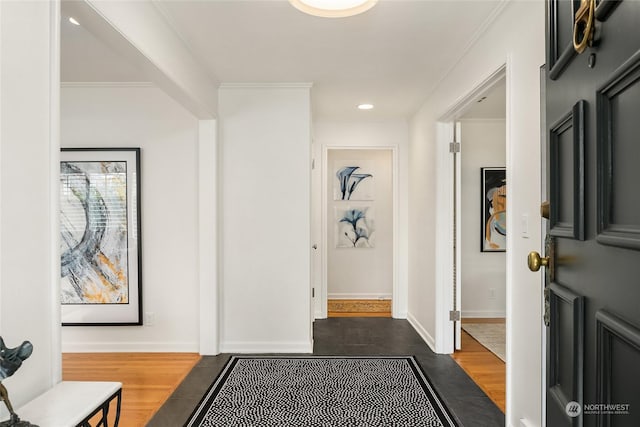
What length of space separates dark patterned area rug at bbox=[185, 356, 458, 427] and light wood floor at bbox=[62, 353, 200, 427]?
33 cm

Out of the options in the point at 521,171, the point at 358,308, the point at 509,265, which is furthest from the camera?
the point at 358,308

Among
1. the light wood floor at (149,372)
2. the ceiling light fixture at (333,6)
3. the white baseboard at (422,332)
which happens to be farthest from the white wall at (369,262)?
the ceiling light fixture at (333,6)

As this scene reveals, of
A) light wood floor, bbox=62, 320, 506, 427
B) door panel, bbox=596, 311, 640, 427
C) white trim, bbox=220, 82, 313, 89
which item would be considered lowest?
light wood floor, bbox=62, 320, 506, 427

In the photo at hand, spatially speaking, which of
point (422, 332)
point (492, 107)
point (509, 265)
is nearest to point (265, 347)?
point (422, 332)

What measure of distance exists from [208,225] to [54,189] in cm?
229

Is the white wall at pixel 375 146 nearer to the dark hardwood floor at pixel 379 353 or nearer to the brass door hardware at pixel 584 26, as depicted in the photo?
the dark hardwood floor at pixel 379 353

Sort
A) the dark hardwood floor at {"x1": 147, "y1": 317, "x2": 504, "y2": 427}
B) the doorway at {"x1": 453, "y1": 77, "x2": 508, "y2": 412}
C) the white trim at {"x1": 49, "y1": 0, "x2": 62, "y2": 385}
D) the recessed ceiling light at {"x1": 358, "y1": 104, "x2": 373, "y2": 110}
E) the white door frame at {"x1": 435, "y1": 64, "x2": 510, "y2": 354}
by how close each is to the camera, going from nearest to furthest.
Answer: the white trim at {"x1": 49, "y1": 0, "x2": 62, "y2": 385} → the dark hardwood floor at {"x1": 147, "y1": 317, "x2": 504, "y2": 427} → the white door frame at {"x1": 435, "y1": 64, "x2": 510, "y2": 354} → the recessed ceiling light at {"x1": 358, "y1": 104, "x2": 373, "y2": 110} → the doorway at {"x1": 453, "y1": 77, "x2": 508, "y2": 412}

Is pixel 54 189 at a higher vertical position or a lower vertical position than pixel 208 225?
higher

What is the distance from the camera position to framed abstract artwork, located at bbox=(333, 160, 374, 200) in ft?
19.4

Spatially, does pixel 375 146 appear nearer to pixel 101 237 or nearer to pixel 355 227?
pixel 355 227

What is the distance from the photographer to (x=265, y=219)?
12.4 feet

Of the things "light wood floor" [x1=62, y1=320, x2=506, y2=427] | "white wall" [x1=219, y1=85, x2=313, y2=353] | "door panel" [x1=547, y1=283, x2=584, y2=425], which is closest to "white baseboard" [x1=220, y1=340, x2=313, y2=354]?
"white wall" [x1=219, y1=85, x2=313, y2=353]

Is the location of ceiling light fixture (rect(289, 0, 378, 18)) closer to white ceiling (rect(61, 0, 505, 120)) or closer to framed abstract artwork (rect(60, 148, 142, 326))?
white ceiling (rect(61, 0, 505, 120))

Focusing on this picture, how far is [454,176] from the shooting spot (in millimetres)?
3797
